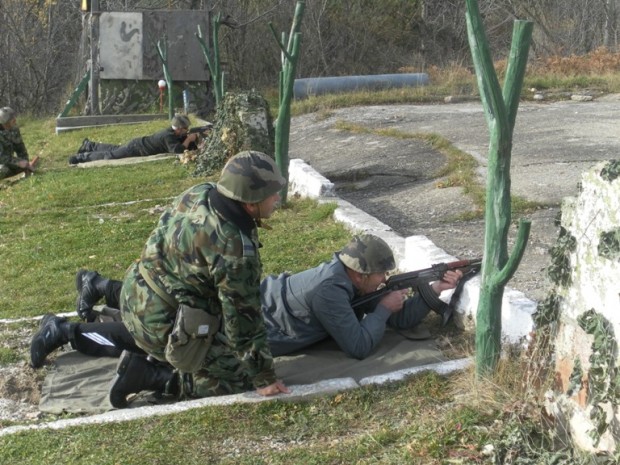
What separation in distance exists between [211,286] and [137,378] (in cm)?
69

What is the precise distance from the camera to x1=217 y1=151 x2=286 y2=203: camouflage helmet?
4.37m

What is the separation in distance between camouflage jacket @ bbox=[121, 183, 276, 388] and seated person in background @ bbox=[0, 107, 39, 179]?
9023mm

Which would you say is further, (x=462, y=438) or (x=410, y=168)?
(x=410, y=168)

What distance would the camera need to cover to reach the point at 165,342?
4.68 meters

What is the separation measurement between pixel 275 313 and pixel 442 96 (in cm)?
1381

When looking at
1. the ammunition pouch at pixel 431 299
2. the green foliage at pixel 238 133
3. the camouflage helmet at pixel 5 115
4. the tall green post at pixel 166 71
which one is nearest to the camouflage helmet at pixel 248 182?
the ammunition pouch at pixel 431 299

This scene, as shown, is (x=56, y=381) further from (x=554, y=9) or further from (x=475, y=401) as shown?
(x=554, y=9)

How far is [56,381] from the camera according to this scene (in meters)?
5.09

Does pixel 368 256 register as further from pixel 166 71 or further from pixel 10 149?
pixel 166 71

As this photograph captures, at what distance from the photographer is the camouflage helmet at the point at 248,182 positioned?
437 centimetres

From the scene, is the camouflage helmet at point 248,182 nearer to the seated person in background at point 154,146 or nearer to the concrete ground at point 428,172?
the concrete ground at point 428,172

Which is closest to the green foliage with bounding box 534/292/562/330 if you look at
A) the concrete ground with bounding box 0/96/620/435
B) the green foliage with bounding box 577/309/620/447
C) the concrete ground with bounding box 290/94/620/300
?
the green foliage with bounding box 577/309/620/447

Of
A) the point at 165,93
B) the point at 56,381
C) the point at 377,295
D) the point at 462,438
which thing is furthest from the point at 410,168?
the point at 165,93

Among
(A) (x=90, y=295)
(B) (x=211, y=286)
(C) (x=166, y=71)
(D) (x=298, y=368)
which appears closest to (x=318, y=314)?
(D) (x=298, y=368)
